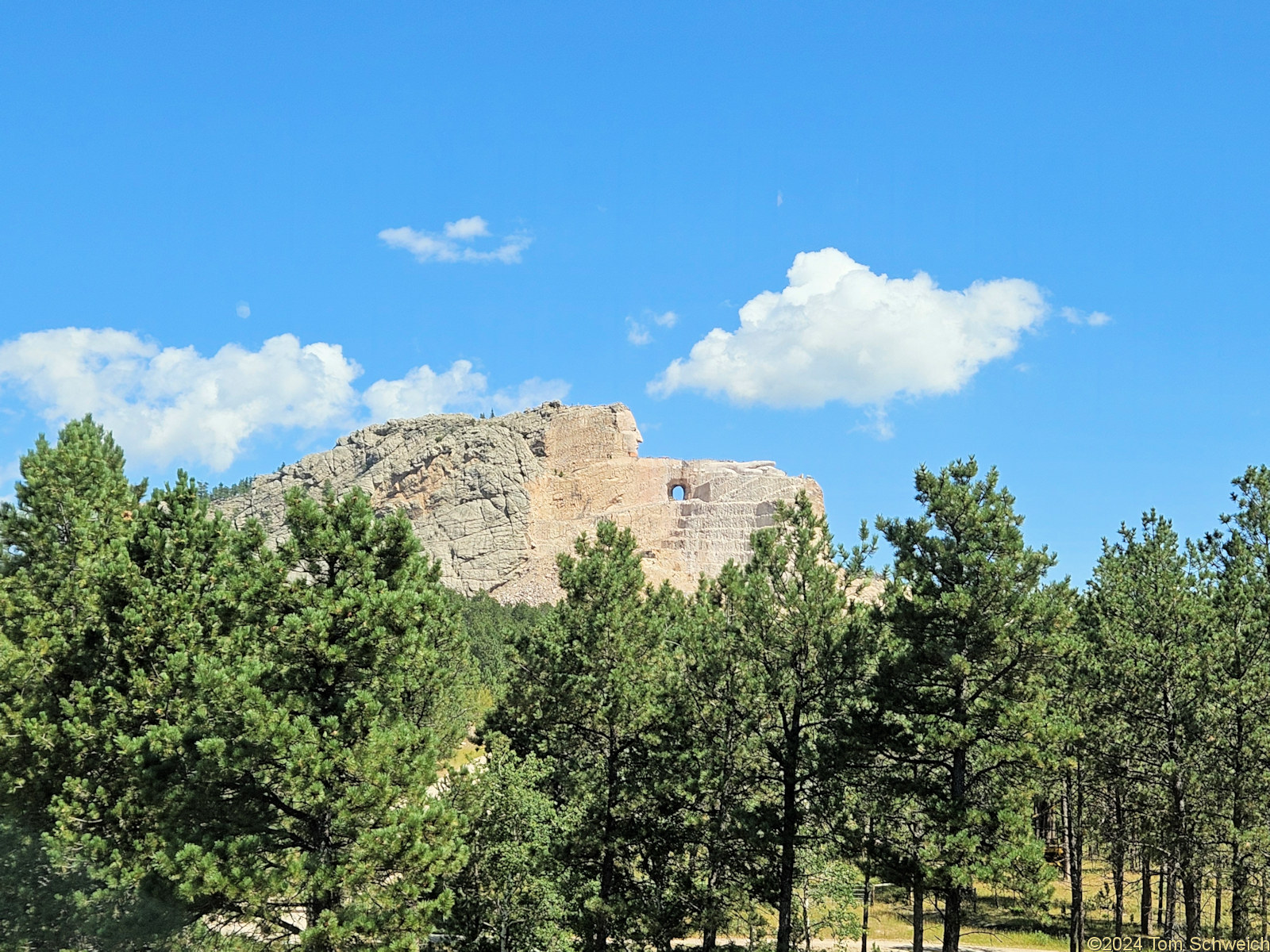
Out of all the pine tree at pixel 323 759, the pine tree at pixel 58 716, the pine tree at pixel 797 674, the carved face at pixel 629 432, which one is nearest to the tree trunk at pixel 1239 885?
the pine tree at pixel 797 674

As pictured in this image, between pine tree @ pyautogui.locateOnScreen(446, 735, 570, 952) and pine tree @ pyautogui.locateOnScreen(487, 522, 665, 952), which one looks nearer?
pine tree @ pyautogui.locateOnScreen(446, 735, 570, 952)

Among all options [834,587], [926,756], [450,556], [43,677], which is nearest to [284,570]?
[43,677]

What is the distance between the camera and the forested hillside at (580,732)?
46.4 ft

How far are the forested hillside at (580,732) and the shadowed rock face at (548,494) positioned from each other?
231ft

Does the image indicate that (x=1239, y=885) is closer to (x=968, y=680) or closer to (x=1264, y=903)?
(x=1264, y=903)

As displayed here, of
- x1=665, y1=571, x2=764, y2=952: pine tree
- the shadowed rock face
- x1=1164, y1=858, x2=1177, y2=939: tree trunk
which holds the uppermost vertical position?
the shadowed rock face

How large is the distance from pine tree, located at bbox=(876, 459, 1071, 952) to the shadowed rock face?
7340 cm

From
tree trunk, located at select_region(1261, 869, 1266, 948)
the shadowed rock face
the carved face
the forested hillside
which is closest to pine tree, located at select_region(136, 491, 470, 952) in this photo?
the forested hillside

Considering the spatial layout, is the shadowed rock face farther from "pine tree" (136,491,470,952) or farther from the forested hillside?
"pine tree" (136,491,470,952)

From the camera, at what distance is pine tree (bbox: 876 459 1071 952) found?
16.2 m

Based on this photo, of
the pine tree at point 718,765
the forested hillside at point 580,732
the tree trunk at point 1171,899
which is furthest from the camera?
the tree trunk at point 1171,899

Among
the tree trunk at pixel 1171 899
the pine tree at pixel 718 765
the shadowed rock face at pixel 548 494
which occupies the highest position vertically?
the shadowed rock face at pixel 548 494

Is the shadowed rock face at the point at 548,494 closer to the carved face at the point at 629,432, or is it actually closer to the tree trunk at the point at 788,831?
the carved face at the point at 629,432

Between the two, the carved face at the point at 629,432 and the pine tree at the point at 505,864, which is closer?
the pine tree at the point at 505,864
